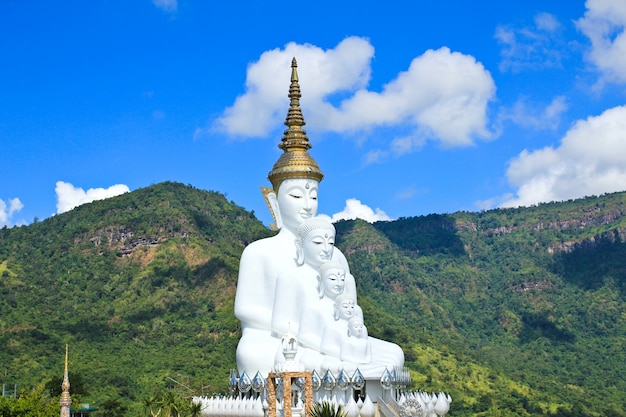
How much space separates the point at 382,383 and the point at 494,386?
35852mm

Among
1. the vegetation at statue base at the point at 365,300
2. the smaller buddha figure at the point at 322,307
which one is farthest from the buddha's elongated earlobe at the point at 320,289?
the vegetation at statue base at the point at 365,300

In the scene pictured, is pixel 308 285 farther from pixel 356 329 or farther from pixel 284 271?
pixel 356 329

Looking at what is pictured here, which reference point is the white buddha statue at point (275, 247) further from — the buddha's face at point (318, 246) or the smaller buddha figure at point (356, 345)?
the smaller buddha figure at point (356, 345)

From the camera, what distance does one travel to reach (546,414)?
5619cm

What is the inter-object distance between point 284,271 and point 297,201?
2.20 metres

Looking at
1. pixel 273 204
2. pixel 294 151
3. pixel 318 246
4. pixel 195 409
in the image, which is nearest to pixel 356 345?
pixel 318 246

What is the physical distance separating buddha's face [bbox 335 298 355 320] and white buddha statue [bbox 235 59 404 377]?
84cm

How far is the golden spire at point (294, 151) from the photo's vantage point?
26.7 metres

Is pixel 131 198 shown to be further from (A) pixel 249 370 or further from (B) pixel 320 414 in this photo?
(B) pixel 320 414

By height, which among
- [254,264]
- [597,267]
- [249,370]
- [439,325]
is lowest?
[249,370]

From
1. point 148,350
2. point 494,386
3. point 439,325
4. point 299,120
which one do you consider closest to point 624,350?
point 439,325

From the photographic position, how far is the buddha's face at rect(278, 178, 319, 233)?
2652 cm

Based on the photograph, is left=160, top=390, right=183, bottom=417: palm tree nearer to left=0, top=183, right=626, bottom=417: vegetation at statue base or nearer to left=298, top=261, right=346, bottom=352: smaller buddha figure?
A: left=0, top=183, right=626, bottom=417: vegetation at statue base

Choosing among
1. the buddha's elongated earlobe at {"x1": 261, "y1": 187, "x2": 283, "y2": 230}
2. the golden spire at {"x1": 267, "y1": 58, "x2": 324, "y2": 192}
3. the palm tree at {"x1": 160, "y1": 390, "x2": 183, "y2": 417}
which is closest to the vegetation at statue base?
the palm tree at {"x1": 160, "y1": 390, "x2": 183, "y2": 417}
